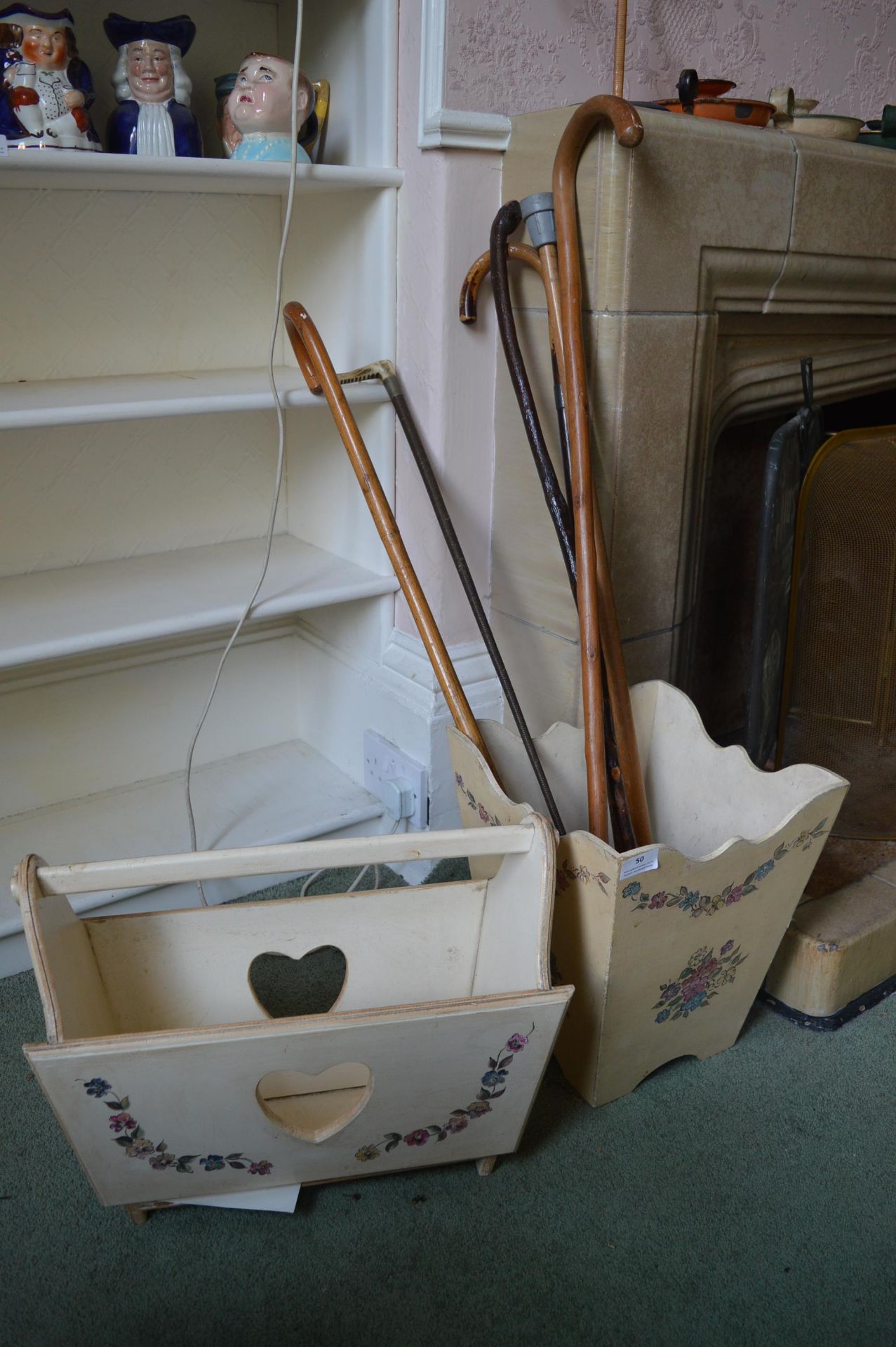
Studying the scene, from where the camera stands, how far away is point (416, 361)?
4.77 feet

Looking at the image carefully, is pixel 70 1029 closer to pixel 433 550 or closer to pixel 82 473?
pixel 433 550

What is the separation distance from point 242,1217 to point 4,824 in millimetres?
798

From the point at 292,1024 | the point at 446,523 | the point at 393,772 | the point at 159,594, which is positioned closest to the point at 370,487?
A: the point at 446,523

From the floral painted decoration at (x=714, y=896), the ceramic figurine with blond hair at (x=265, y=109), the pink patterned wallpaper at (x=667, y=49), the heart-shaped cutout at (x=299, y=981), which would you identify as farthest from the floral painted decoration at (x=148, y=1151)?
the pink patterned wallpaper at (x=667, y=49)

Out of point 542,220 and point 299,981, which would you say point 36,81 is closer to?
point 542,220

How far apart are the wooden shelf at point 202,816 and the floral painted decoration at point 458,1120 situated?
57 centimetres

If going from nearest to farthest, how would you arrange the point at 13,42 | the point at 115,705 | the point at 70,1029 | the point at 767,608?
1. the point at 70,1029
2. the point at 13,42
3. the point at 767,608
4. the point at 115,705

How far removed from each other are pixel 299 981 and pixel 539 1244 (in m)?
0.48

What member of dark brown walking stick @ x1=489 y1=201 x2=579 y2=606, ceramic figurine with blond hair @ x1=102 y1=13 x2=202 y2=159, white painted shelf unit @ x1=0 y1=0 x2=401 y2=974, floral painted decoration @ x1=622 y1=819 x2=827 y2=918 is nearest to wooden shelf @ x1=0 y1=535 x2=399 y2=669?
white painted shelf unit @ x1=0 y1=0 x2=401 y2=974

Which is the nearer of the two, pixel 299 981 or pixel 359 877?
pixel 299 981

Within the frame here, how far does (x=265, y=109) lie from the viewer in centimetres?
129

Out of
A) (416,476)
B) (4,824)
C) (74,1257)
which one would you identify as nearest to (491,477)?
(416,476)

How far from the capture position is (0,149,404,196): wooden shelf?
3.75 feet

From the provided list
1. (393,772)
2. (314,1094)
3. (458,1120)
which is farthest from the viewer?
(393,772)
